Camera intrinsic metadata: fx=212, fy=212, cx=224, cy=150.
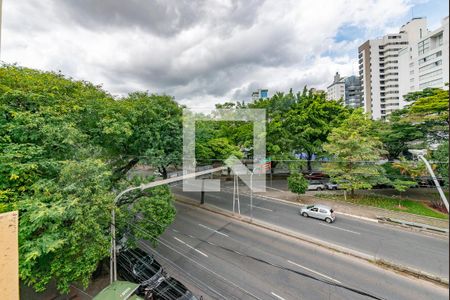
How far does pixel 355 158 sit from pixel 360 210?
13.3ft

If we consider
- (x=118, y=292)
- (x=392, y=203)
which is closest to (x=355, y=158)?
(x=392, y=203)

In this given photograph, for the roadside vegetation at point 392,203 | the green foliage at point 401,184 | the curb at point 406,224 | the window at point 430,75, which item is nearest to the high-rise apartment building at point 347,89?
the window at point 430,75

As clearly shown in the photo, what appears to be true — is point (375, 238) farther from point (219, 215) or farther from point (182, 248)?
point (182, 248)

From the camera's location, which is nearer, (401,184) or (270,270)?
(270,270)

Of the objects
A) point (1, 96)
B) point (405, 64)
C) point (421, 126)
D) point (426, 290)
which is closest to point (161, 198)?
point (1, 96)

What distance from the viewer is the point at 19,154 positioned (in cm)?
619

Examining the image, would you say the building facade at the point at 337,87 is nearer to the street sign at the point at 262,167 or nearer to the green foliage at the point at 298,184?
the street sign at the point at 262,167

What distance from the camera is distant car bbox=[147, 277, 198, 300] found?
764 centimetres

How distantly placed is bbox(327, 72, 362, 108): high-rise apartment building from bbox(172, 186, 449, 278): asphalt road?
68702 millimetres

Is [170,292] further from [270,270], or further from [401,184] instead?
[401,184]

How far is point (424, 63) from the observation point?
3438 centimetres

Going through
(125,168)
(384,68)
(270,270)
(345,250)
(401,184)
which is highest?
(384,68)

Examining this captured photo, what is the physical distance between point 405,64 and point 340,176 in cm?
3640

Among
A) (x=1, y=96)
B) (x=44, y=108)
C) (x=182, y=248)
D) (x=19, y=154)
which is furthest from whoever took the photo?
(x=182, y=248)
